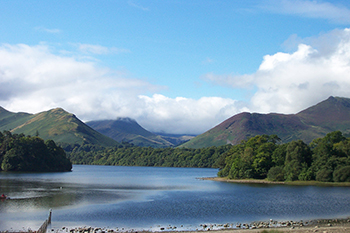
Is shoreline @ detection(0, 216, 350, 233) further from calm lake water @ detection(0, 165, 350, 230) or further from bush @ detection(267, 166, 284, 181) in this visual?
bush @ detection(267, 166, 284, 181)

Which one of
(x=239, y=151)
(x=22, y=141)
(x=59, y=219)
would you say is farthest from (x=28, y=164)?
(x=59, y=219)

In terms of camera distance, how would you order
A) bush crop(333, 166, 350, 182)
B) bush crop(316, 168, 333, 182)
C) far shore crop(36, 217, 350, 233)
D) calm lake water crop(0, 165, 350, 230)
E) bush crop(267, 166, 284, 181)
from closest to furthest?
far shore crop(36, 217, 350, 233) → calm lake water crop(0, 165, 350, 230) → bush crop(333, 166, 350, 182) → bush crop(316, 168, 333, 182) → bush crop(267, 166, 284, 181)

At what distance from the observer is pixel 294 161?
411ft

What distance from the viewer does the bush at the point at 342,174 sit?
111 metres

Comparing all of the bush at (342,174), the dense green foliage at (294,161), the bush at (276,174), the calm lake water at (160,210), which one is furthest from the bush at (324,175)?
the calm lake water at (160,210)

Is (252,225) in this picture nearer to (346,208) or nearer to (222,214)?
(222,214)

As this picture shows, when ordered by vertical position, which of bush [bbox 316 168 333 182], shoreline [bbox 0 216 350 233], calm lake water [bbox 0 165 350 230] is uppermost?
bush [bbox 316 168 333 182]

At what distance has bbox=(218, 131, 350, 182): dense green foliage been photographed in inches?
4552

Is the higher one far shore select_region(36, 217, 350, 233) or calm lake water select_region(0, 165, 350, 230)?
far shore select_region(36, 217, 350, 233)

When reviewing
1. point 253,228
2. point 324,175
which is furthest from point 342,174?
point 253,228

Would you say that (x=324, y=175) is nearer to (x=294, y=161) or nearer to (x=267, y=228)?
(x=294, y=161)

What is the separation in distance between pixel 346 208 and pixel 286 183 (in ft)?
189

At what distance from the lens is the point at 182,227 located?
49344 millimetres

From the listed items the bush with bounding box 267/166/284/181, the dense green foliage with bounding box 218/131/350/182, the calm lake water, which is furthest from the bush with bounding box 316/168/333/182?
the calm lake water
